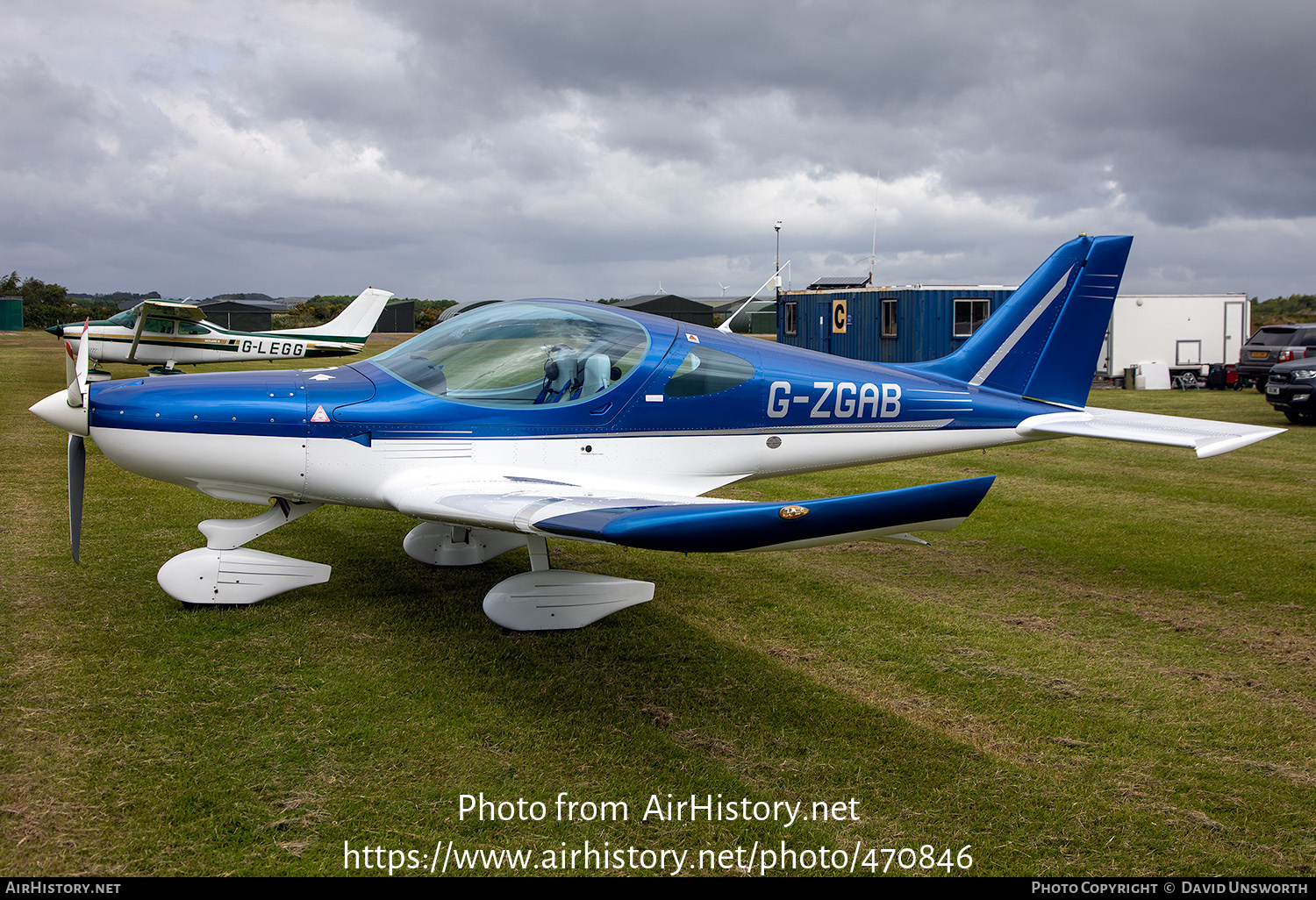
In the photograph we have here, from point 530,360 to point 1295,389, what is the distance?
15214mm

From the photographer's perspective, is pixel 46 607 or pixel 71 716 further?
pixel 46 607

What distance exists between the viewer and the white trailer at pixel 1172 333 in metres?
22.4

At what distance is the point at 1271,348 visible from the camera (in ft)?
65.0

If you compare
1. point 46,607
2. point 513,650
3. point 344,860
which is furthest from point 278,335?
point 344,860

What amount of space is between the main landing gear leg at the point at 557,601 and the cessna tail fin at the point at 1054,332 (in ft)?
9.72

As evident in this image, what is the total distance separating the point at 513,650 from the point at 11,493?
6.42 meters

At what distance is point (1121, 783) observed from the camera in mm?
3365

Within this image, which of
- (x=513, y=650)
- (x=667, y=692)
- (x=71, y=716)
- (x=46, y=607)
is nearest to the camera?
(x=71, y=716)

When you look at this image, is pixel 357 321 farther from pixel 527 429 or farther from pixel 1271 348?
pixel 1271 348

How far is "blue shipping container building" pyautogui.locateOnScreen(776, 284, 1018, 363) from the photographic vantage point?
21.2 meters

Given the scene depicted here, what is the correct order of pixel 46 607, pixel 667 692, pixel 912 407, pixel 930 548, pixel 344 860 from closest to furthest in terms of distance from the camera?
pixel 344 860 < pixel 667 692 < pixel 46 607 < pixel 912 407 < pixel 930 548

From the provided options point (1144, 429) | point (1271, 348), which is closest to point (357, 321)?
point (1144, 429)

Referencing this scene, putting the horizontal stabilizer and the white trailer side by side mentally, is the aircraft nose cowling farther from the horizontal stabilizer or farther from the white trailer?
the white trailer

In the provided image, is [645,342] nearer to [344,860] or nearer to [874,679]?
[874,679]
